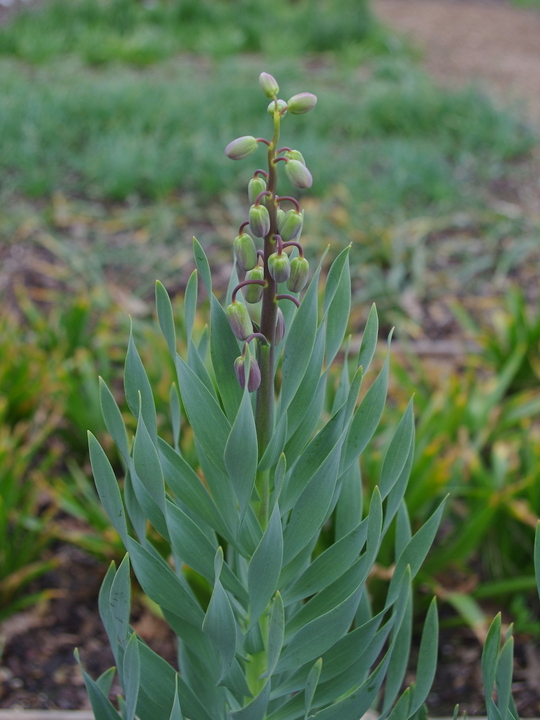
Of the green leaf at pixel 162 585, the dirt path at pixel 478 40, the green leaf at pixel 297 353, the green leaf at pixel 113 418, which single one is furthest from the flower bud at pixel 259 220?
the dirt path at pixel 478 40

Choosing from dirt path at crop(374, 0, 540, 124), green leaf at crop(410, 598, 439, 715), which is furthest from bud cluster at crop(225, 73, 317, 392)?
dirt path at crop(374, 0, 540, 124)

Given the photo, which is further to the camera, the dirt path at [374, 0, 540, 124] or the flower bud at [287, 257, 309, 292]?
the dirt path at [374, 0, 540, 124]

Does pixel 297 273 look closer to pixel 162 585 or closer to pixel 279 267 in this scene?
pixel 279 267

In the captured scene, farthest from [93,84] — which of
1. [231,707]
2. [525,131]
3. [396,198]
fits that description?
[231,707]

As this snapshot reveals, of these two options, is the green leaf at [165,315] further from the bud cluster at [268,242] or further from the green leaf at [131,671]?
the green leaf at [131,671]

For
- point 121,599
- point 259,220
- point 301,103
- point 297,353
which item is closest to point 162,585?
point 121,599

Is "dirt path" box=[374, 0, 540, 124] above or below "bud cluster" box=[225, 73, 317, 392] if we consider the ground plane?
below

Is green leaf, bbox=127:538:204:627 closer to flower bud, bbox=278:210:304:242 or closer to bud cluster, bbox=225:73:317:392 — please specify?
bud cluster, bbox=225:73:317:392
